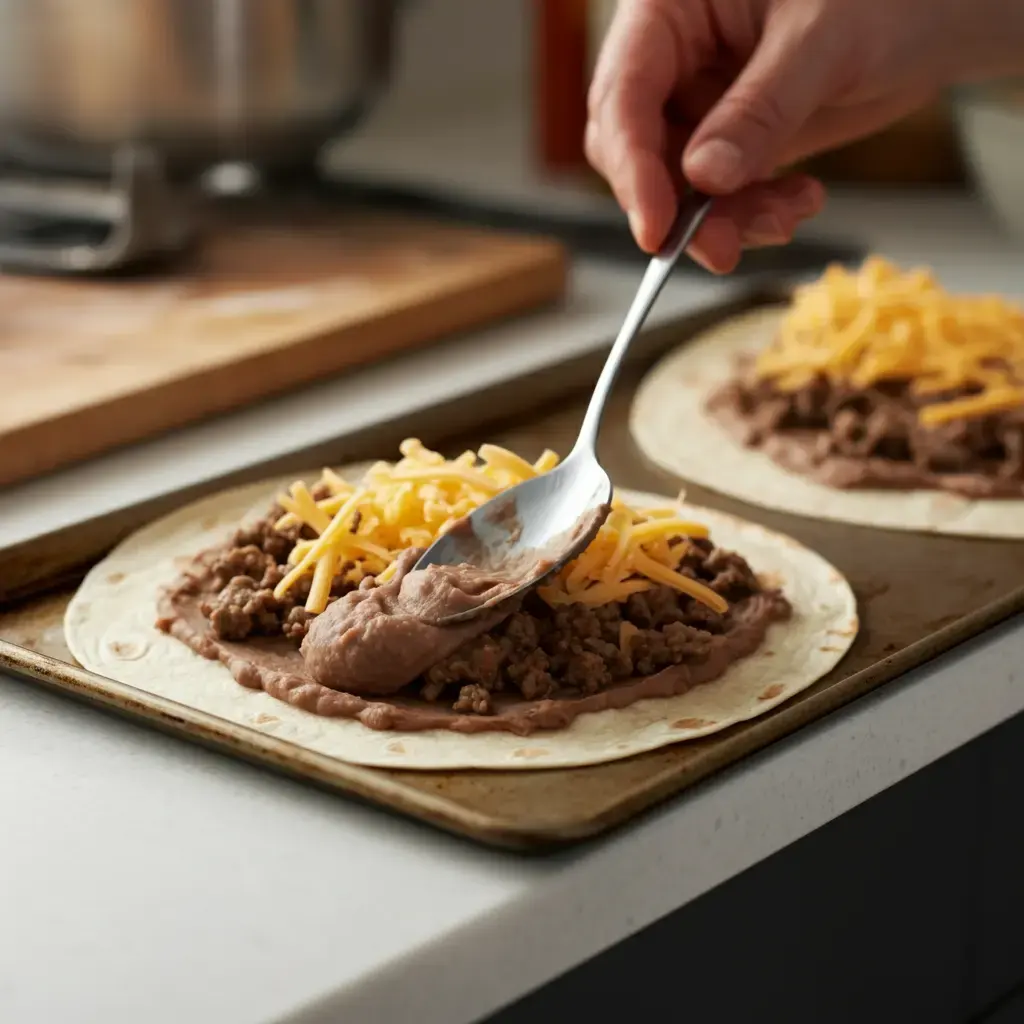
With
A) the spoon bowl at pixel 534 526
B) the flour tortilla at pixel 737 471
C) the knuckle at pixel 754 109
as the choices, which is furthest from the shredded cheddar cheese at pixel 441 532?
the knuckle at pixel 754 109

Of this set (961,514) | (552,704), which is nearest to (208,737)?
(552,704)

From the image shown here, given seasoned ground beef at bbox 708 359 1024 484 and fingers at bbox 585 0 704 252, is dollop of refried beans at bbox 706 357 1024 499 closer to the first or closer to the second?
seasoned ground beef at bbox 708 359 1024 484

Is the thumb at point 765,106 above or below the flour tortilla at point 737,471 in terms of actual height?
above

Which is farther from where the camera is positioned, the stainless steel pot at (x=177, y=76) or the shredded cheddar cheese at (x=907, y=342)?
the stainless steel pot at (x=177, y=76)

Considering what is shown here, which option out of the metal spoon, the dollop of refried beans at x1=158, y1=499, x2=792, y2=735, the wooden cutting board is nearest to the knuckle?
the metal spoon

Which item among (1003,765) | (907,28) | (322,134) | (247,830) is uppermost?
(907,28)

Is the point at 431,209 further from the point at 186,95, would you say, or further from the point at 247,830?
the point at 247,830

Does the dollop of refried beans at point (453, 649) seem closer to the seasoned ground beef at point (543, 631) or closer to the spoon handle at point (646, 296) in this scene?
the seasoned ground beef at point (543, 631)
